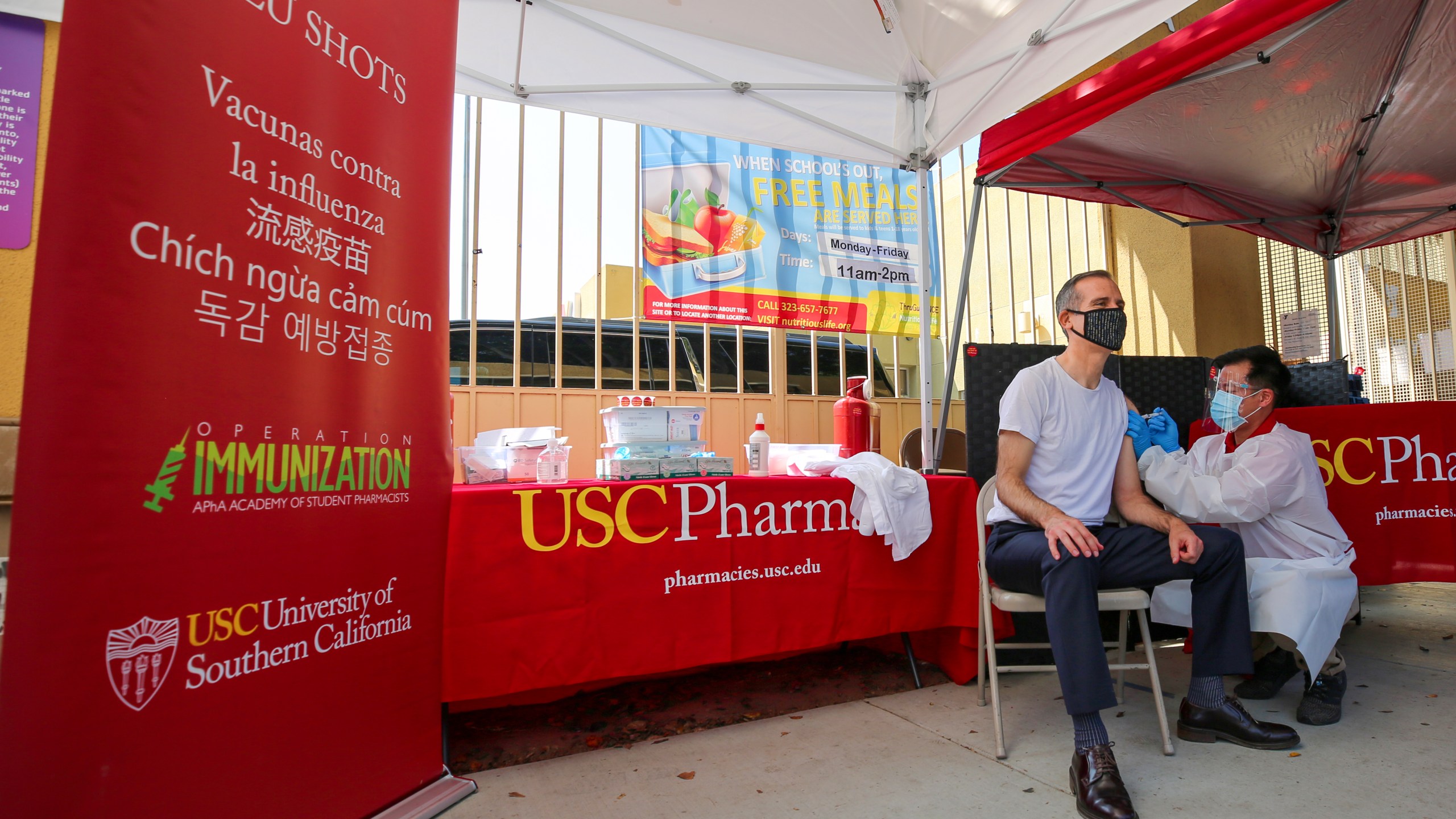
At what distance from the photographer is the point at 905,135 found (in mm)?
3764

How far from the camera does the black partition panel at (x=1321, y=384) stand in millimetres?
3451

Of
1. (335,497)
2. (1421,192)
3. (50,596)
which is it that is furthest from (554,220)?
(1421,192)

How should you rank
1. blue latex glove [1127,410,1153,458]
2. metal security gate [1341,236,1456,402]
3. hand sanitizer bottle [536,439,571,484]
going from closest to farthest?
hand sanitizer bottle [536,439,571,484], blue latex glove [1127,410,1153,458], metal security gate [1341,236,1456,402]

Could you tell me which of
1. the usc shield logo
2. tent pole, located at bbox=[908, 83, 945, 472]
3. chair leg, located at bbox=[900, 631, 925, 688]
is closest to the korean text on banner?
tent pole, located at bbox=[908, 83, 945, 472]

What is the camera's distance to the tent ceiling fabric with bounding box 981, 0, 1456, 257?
231 cm

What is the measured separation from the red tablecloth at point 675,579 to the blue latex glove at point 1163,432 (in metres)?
0.65

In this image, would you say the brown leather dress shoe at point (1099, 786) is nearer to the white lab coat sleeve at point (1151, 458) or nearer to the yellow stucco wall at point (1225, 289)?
the white lab coat sleeve at point (1151, 458)

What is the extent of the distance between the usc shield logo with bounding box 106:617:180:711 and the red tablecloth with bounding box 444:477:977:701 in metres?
0.83

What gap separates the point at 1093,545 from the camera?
1.92m

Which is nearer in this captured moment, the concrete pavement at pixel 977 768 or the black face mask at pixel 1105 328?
the concrete pavement at pixel 977 768

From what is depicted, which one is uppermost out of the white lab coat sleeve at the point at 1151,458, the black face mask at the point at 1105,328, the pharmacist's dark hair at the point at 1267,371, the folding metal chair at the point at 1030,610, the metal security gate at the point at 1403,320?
the metal security gate at the point at 1403,320

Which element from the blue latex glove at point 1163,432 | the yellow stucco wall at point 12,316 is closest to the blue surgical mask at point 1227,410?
the blue latex glove at point 1163,432

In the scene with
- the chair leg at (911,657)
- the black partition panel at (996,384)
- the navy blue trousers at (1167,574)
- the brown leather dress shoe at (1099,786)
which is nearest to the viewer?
the brown leather dress shoe at (1099,786)

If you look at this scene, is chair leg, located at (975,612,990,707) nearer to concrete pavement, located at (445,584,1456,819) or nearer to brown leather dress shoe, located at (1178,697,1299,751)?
concrete pavement, located at (445,584,1456,819)
